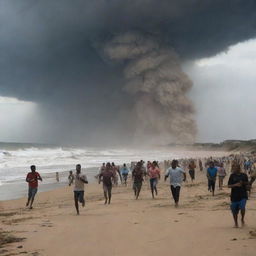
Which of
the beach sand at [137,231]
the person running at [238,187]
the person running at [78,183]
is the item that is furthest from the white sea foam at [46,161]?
the person running at [238,187]

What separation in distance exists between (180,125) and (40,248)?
86050 mm

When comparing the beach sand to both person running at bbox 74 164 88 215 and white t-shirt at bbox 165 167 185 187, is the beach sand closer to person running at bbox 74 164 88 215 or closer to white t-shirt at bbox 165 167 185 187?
person running at bbox 74 164 88 215

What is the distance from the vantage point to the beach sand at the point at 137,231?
7.34m

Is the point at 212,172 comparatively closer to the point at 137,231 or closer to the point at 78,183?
the point at 78,183

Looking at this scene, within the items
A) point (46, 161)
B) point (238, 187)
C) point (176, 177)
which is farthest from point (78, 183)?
point (46, 161)

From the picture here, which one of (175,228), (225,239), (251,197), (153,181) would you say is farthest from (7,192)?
(225,239)

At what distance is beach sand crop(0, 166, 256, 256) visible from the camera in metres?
7.34

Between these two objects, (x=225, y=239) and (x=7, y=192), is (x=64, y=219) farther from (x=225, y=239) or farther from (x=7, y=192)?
(x=7, y=192)

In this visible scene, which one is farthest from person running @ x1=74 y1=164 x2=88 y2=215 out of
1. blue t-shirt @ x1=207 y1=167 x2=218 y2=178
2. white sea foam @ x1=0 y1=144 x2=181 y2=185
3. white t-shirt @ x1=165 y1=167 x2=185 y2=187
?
white sea foam @ x1=0 y1=144 x2=181 y2=185

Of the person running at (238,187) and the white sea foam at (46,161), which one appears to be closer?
the person running at (238,187)

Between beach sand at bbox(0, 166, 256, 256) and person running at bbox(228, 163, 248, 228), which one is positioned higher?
person running at bbox(228, 163, 248, 228)

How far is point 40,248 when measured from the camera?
7.86m

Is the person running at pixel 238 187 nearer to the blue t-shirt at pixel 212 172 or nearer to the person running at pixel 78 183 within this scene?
the person running at pixel 78 183

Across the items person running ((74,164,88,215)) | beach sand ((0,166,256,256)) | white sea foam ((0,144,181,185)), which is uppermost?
white sea foam ((0,144,181,185))
